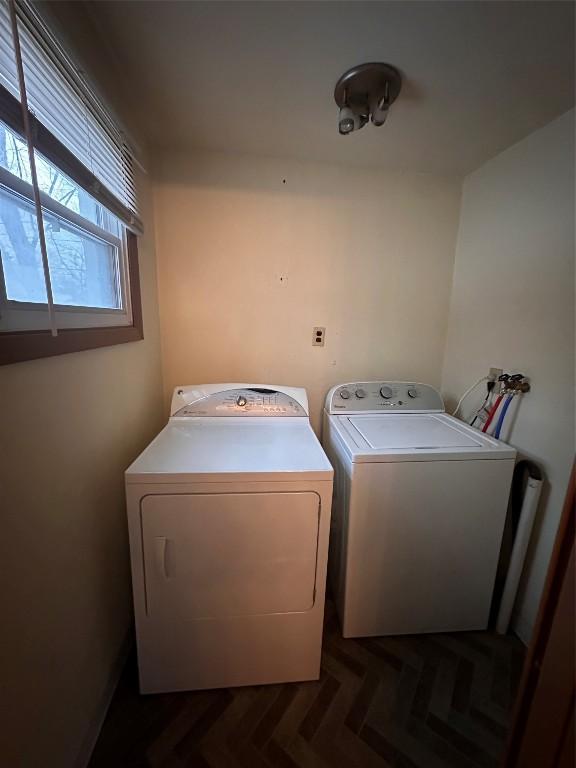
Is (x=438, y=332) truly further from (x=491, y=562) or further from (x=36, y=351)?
(x=36, y=351)

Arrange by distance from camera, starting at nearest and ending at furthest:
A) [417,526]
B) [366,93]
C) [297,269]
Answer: [366,93], [417,526], [297,269]

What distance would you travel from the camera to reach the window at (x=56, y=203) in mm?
647

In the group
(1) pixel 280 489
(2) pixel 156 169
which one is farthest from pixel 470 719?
(2) pixel 156 169

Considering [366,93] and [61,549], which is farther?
[366,93]

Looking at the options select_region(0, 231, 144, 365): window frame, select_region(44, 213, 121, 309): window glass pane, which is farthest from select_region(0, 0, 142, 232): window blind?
select_region(0, 231, 144, 365): window frame

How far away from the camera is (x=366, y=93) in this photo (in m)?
1.14

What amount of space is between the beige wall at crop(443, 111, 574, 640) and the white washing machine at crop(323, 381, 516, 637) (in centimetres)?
18

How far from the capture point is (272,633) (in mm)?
1108

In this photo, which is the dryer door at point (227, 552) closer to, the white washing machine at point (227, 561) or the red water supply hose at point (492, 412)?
the white washing machine at point (227, 561)

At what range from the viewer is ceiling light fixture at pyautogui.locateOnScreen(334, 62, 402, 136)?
1040 mm

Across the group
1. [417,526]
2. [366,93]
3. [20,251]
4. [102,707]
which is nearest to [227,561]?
[102,707]

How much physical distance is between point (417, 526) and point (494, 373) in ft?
2.98

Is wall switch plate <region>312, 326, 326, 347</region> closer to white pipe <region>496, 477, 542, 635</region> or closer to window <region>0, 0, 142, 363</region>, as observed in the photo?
window <region>0, 0, 142, 363</region>

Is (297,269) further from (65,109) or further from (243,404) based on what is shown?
(65,109)
